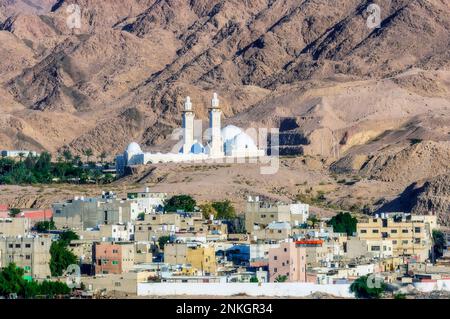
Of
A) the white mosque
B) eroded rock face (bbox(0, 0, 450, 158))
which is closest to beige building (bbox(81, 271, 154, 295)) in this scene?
the white mosque

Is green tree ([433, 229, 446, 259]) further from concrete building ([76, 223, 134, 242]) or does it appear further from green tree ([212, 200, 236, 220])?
concrete building ([76, 223, 134, 242])

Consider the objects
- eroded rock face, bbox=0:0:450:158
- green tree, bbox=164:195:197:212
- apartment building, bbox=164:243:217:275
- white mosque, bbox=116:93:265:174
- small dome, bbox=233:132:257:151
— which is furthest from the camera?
eroded rock face, bbox=0:0:450:158

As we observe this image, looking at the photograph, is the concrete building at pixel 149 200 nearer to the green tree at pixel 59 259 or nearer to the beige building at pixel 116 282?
the green tree at pixel 59 259

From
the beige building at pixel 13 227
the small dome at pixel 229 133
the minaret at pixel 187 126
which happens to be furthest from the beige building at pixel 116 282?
the small dome at pixel 229 133

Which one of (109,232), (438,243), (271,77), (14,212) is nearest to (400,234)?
(438,243)

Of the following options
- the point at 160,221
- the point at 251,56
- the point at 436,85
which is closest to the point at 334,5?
the point at 251,56

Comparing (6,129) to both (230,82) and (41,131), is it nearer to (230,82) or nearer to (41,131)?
(41,131)

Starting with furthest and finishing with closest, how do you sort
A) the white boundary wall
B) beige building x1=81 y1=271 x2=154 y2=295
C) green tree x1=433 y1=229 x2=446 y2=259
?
1. green tree x1=433 y1=229 x2=446 y2=259
2. beige building x1=81 y1=271 x2=154 y2=295
3. the white boundary wall

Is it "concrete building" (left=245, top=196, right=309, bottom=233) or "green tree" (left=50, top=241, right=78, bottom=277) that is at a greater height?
"concrete building" (left=245, top=196, right=309, bottom=233)
